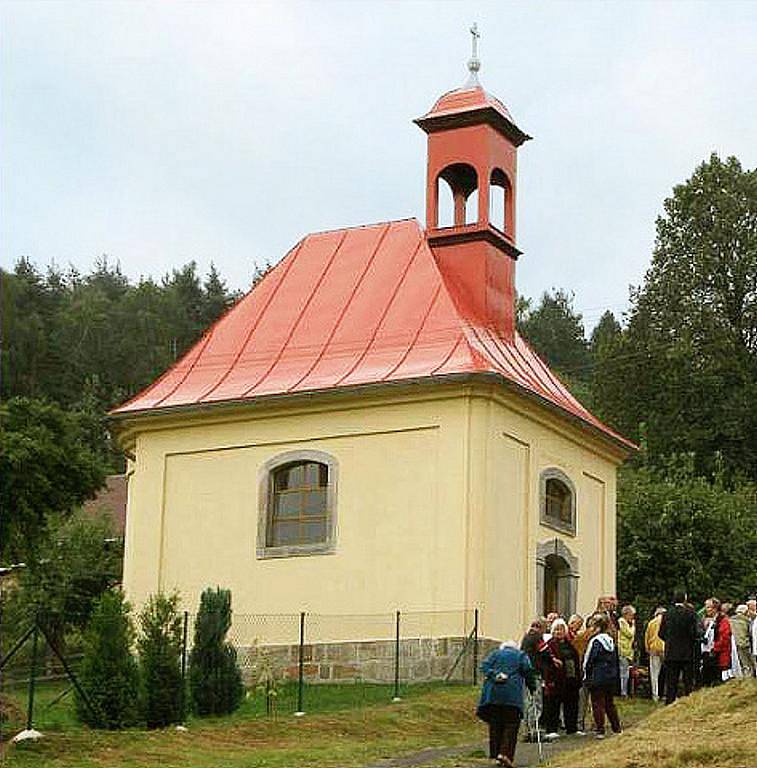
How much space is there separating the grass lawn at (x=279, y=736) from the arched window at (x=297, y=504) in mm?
3844

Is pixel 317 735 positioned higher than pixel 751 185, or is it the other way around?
pixel 751 185

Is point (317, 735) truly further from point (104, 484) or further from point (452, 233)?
point (452, 233)

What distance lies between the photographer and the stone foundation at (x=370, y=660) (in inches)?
1049

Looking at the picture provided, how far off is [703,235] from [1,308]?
135 ft

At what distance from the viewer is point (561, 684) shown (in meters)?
20.6

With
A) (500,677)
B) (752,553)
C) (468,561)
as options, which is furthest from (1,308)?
(752,553)

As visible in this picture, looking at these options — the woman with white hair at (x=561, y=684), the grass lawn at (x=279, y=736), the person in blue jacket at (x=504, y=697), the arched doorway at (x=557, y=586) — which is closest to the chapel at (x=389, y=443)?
the arched doorway at (x=557, y=586)

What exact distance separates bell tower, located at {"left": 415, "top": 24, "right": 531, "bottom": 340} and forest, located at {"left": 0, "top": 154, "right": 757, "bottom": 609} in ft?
22.7

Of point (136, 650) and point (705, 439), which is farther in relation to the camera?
point (705, 439)

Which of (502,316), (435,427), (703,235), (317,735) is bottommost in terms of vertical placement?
(317,735)

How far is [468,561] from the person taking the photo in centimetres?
2728

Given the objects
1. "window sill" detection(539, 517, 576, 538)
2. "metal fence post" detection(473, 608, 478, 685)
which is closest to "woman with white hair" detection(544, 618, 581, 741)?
"metal fence post" detection(473, 608, 478, 685)

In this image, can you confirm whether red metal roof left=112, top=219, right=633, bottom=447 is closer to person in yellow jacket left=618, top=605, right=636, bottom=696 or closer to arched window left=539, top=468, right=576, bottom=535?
arched window left=539, top=468, right=576, bottom=535

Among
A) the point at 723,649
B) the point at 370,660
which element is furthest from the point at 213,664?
the point at 723,649
